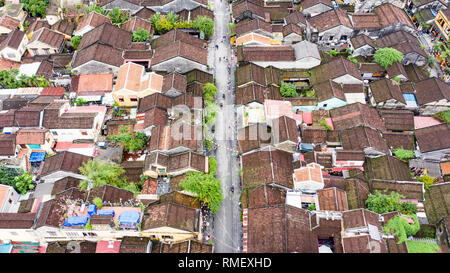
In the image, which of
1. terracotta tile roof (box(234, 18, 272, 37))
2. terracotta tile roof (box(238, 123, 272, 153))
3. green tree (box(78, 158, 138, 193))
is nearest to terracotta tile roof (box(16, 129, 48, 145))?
green tree (box(78, 158, 138, 193))

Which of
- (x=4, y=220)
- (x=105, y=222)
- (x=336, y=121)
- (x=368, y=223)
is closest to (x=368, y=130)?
(x=336, y=121)

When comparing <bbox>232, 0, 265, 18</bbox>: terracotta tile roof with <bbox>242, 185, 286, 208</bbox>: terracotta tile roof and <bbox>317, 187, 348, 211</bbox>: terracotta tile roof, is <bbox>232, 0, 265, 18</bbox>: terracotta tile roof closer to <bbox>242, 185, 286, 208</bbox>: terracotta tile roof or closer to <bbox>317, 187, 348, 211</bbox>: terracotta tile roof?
<bbox>242, 185, 286, 208</bbox>: terracotta tile roof

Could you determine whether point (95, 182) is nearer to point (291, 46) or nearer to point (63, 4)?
point (291, 46)

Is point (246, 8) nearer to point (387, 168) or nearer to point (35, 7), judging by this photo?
point (387, 168)

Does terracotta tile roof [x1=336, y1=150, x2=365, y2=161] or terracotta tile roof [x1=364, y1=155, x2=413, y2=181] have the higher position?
terracotta tile roof [x1=336, y1=150, x2=365, y2=161]

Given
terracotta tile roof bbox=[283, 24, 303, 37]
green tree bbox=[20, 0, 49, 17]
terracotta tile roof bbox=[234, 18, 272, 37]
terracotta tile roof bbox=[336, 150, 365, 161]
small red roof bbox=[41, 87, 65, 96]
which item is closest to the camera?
terracotta tile roof bbox=[336, 150, 365, 161]

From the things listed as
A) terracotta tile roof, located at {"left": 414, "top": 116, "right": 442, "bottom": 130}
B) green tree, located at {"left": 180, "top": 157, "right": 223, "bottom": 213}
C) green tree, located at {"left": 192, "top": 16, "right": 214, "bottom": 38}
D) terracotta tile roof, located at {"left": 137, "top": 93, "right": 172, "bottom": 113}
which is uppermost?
green tree, located at {"left": 192, "top": 16, "right": 214, "bottom": 38}

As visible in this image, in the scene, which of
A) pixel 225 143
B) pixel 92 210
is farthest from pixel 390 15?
pixel 92 210
